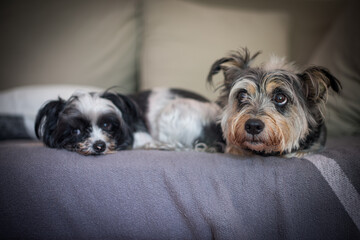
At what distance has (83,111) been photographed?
1736mm

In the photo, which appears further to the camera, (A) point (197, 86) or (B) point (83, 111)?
(A) point (197, 86)

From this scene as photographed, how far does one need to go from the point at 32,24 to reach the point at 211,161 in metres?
2.37

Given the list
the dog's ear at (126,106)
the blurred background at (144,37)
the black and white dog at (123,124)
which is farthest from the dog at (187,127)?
the blurred background at (144,37)

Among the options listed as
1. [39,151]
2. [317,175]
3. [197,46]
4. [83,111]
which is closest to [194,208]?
[317,175]

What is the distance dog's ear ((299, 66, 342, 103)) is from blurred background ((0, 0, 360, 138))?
0.91 meters

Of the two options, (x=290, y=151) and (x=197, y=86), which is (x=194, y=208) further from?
(x=197, y=86)

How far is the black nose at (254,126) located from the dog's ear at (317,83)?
1.18 ft

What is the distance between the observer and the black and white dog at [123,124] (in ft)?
5.47

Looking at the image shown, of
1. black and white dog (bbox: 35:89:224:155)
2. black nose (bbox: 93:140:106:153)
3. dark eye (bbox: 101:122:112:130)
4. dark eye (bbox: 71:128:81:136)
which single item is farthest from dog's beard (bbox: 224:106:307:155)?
dark eye (bbox: 71:128:81:136)

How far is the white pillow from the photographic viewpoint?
2396mm

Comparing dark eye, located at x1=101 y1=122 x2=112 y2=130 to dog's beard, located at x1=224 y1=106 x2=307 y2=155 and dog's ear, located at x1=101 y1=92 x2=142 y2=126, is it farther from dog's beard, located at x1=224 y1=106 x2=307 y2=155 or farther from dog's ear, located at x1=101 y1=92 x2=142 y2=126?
dog's beard, located at x1=224 y1=106 x2=307 y2=155

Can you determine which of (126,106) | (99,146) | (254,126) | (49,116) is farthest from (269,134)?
(49,116)

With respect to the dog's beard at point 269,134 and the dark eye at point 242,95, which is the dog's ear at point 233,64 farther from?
the dog's beard at point 269,134

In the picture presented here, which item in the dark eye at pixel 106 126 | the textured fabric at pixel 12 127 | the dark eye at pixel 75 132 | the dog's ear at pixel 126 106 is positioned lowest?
the textured fabric at pixel 12 127
